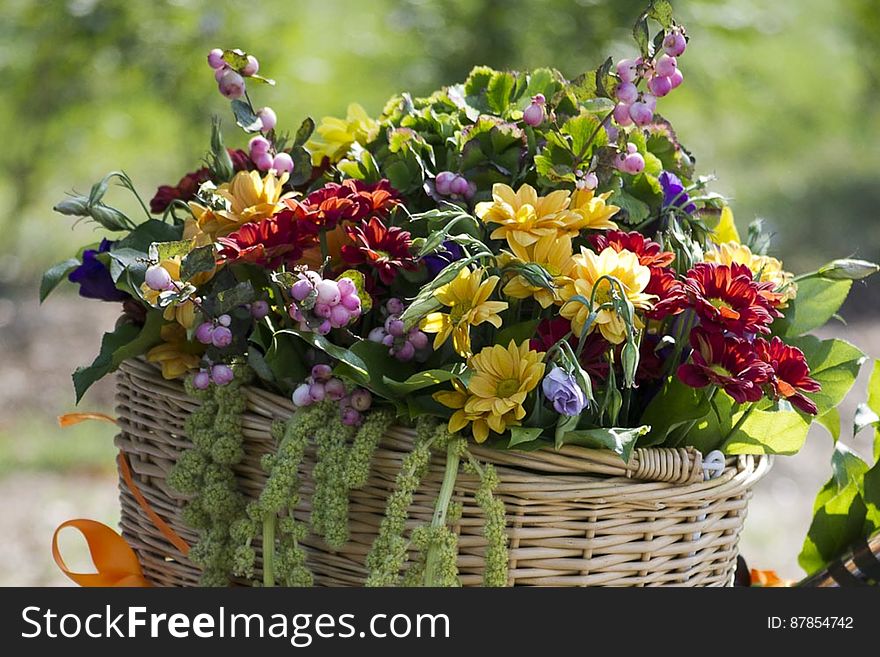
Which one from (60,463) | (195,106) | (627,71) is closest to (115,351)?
(627,71)

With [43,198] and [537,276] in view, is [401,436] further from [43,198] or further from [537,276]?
[43,198]

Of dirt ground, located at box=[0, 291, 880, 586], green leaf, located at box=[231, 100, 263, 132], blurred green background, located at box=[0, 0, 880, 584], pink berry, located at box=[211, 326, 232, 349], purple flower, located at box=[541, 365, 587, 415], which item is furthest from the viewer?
blurred green background, located at box=[0, 0, 880, 584]

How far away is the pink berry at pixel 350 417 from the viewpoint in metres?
0.75

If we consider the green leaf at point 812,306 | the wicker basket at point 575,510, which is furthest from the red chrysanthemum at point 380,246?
the green leaf at point 812,306

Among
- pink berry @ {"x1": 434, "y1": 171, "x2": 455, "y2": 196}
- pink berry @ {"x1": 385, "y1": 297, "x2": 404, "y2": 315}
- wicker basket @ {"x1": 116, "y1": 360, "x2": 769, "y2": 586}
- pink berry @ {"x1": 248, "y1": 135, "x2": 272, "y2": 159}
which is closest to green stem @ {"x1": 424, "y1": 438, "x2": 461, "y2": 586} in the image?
wicker basket @ {"x1": 116, "y1": 360, "x2": 769, "y2": 586}

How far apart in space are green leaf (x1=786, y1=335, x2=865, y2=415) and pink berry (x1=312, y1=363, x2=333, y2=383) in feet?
1.32

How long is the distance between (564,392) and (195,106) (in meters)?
3.05

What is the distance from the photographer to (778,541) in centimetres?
239

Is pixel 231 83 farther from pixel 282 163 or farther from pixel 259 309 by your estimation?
pixel 259 309

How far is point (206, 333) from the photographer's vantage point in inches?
31.3

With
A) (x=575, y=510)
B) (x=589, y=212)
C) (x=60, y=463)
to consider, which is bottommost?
(x=575, y=510)

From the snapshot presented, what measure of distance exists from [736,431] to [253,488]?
0.38 metres

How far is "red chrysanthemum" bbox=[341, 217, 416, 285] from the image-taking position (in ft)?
2.47

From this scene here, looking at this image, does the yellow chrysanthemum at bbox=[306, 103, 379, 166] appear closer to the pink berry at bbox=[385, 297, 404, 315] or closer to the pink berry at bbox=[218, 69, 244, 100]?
the pink berry at bbox=[218, 69, 244, 100]
